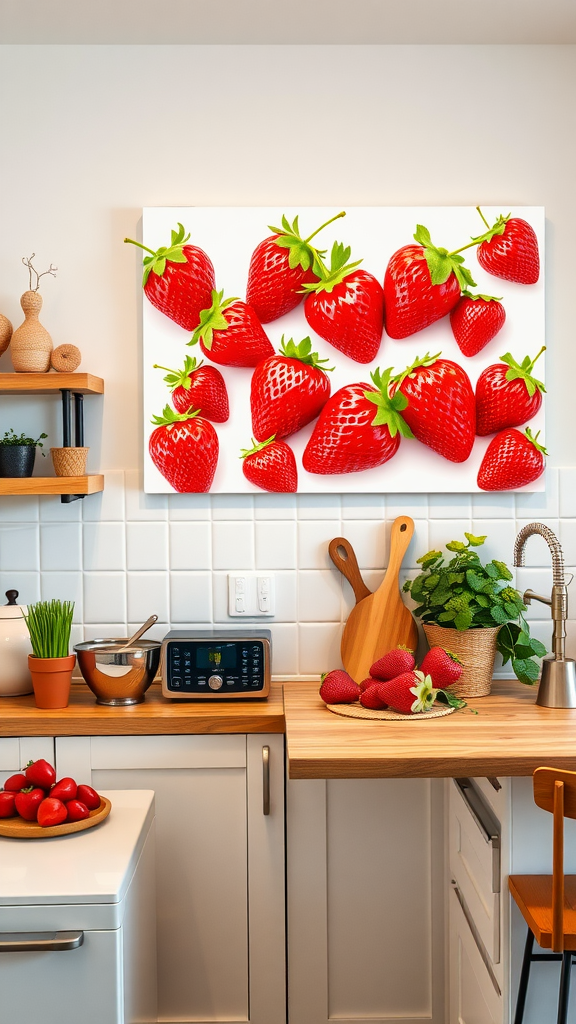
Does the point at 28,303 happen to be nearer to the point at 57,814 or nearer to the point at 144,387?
the point at 144,387

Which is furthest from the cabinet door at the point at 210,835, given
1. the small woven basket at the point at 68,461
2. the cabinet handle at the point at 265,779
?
the small woven basket at the point at 68,461

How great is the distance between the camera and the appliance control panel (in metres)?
2.16

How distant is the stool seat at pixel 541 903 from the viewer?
4.68ft

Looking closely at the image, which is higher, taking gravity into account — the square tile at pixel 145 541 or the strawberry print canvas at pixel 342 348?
the strawberry print canvas at pixel 342 348

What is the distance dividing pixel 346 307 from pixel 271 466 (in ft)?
1.54

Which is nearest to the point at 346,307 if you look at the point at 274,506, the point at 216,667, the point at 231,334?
the point at 231,334

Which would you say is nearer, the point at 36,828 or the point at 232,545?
the point at 36,828

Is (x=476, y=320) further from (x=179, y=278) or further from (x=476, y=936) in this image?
(x=476, y=936)

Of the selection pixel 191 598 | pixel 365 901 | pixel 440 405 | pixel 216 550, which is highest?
pixel 440 405

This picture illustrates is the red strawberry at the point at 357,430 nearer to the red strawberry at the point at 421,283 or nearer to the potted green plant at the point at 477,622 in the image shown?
the red strawberry at the point at 421,283

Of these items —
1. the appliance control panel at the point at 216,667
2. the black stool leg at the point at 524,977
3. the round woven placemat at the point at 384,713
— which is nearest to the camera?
the black stool leg at the point at 524,977

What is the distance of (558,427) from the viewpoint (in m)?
2.45

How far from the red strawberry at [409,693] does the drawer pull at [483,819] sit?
0.20 m

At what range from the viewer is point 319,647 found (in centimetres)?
243
